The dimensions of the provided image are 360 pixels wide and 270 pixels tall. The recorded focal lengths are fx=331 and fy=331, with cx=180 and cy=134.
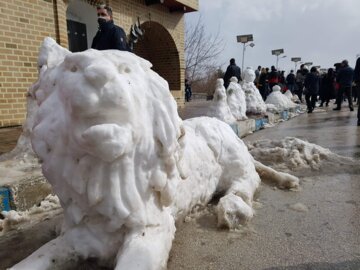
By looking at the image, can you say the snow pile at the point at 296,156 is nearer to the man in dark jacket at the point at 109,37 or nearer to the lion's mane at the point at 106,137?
the man in dark jacket at the point at 109,37

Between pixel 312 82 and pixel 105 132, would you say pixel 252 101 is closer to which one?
pixel 312 82

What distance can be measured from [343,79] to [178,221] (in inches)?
508

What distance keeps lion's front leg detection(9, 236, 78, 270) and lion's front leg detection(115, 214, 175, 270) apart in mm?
284

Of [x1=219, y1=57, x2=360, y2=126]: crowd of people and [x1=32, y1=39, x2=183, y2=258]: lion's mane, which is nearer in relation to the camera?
[x1=32, y1=39, x2=183, y2=258]: lion's mane

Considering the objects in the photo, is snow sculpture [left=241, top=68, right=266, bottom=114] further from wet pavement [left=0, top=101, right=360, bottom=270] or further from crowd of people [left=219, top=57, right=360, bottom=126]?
wet pavement [left=0, top=101, right=360, bottom=270]

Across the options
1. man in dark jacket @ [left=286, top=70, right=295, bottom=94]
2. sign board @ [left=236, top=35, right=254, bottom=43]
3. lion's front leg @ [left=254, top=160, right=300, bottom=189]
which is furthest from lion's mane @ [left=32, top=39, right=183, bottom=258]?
man in dark jacket @ [left=286, top=70, right=295, bottom=94]

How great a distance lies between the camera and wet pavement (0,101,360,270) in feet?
6.64

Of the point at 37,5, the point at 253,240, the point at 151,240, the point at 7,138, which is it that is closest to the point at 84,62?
the point at 151,240

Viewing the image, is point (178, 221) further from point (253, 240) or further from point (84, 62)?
point (84, 62)

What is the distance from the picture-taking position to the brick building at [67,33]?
6.07 metres

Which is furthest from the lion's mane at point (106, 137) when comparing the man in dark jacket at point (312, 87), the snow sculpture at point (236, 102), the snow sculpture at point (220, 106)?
the man in dark jacket at point (312, 87)

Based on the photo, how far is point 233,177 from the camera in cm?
294

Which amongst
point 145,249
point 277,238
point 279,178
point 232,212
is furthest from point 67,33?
point 145,249

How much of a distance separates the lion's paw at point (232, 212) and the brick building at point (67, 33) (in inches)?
200
